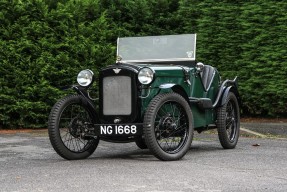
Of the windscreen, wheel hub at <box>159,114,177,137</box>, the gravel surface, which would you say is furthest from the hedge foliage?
wheel hub at <box>159,114,177,137</box>

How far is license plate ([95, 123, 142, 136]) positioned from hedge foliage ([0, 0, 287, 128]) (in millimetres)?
4612

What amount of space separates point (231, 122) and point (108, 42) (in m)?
5.47

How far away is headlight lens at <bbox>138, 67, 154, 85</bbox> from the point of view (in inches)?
307

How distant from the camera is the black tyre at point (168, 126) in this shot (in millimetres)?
7562

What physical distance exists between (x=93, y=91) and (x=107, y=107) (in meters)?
4.34

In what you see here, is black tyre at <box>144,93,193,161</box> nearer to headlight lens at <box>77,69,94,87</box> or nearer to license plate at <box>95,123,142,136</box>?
license plate at <box>95,123,142,136</box>

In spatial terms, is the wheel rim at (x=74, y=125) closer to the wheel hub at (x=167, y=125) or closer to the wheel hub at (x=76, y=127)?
the wheel hub at (x=76, y=127)

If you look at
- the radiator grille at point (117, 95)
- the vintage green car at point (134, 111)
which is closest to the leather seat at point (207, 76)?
the vintage green car at point (134, 111)

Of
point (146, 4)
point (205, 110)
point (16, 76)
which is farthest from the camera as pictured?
point (146, 4)

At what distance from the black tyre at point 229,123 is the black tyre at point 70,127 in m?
1.89

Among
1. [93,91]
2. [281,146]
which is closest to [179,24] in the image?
[93,91]

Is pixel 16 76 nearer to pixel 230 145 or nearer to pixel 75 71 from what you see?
pixel 75 71

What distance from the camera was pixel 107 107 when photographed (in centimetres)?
820

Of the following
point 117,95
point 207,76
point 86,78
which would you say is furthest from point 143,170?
point 207,76
